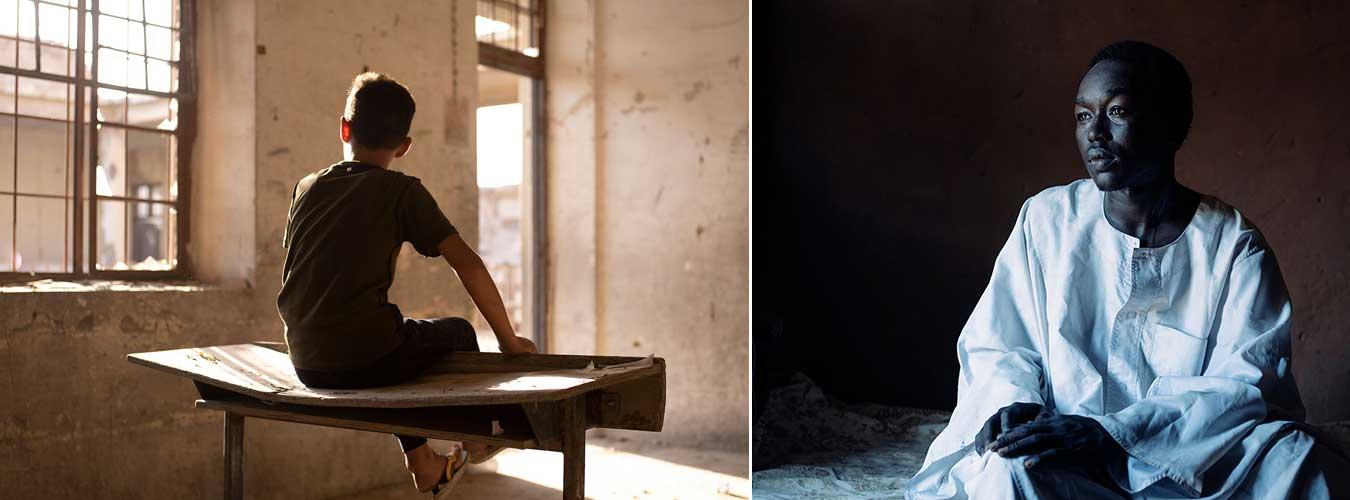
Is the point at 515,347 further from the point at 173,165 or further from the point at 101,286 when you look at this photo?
the point at 173,165

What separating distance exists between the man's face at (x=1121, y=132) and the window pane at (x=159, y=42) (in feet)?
11.6

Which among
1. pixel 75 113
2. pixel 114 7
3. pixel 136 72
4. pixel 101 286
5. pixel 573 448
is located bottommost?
pixel 573 448

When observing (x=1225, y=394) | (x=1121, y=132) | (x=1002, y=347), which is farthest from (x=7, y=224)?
(x=1225, y=394)

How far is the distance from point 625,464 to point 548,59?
2.42 m

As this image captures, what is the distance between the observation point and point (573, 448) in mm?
2408

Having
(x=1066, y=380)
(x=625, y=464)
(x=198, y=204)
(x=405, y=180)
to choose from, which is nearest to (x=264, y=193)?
(x=198, y=204)

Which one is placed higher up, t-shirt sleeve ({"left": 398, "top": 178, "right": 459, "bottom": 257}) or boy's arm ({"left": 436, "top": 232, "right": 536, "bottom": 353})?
t-shirt sleeve ({"left": 398, "top": 178, "right": 459, "bottom": 257})

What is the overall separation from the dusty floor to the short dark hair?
2055mm

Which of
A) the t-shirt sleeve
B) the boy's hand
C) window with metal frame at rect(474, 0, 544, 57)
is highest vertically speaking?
window with metal frame at rect(474, 0, 544, 57)

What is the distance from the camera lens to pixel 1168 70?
195cm

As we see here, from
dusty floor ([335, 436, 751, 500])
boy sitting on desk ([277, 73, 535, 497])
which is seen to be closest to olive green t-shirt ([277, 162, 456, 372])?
boy sitting on desk ([277, 73, 535, 497])

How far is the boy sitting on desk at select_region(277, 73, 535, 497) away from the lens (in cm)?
268

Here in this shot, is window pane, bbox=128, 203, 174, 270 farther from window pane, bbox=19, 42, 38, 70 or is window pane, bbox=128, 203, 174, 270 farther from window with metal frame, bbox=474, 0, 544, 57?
window pane, bbox=19, 42, 38, 70

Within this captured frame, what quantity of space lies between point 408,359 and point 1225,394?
6.48ft
